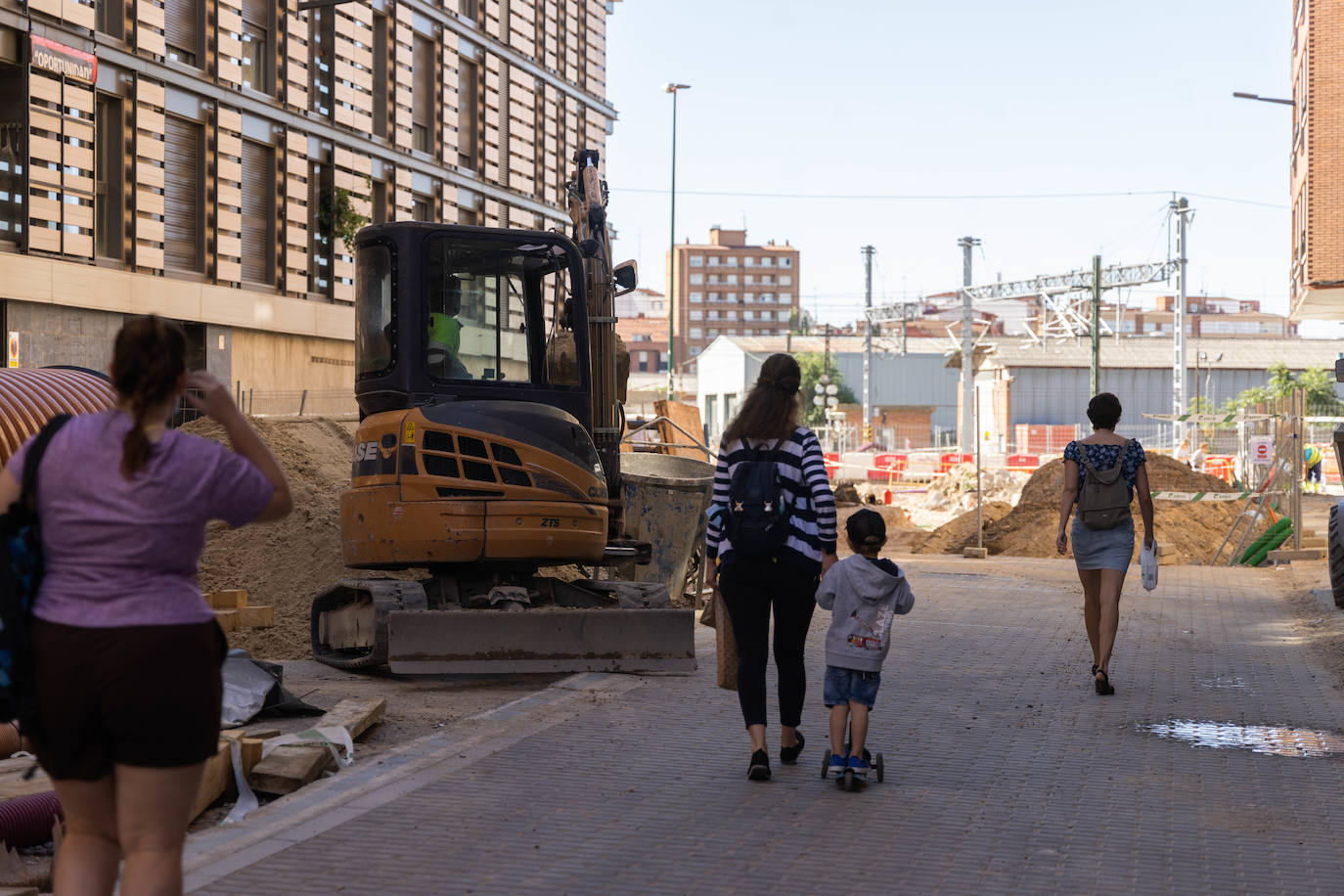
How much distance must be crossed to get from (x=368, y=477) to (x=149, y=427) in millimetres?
6888

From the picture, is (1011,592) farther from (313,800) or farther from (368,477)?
(313,800)

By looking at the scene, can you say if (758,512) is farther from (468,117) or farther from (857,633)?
Result: (468,117)

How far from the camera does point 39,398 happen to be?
11711mm

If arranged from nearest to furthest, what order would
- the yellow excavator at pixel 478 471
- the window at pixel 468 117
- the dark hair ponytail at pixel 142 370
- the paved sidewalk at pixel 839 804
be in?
the dark hair ponytail at pixel 142 370 < the paved sidewalk at pixel 839 804 < the yellow excavator at pixel 478 471 < the window at pixel 468 117

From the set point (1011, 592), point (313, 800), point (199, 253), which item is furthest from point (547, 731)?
point (199, 253)

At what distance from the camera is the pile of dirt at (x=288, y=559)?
499 inches

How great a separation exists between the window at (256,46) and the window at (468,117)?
8314mm

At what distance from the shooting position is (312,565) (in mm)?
14852

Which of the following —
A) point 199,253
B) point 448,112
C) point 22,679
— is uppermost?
point 448,112

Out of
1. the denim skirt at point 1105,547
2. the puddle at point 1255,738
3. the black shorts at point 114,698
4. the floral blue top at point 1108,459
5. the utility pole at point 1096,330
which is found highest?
the utility pole at point 1096,330

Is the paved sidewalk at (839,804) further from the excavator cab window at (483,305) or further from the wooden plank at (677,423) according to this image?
the wooden plank at (677,423)

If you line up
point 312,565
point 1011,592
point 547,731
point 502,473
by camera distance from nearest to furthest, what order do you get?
point 547,731 < point 502,473 < point 312,565 < point 1011,592

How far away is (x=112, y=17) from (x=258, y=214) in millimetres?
5207

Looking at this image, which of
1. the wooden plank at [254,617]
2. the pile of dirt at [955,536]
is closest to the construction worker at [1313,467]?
the pile of dirt at [955,536]
